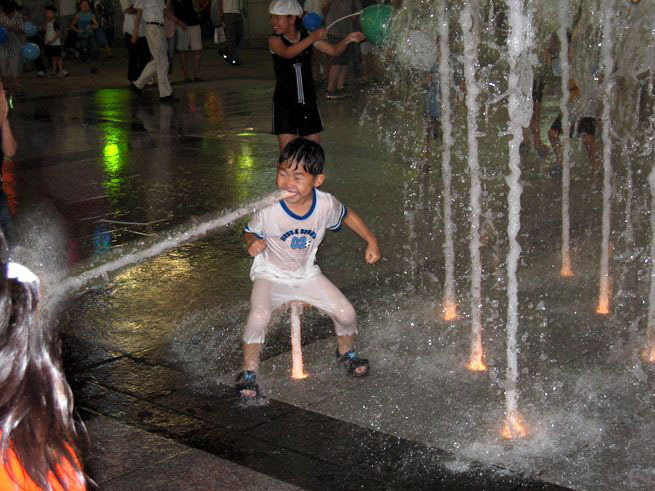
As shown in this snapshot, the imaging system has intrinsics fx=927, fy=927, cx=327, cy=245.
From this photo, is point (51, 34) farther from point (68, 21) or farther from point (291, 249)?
point (291, 249)

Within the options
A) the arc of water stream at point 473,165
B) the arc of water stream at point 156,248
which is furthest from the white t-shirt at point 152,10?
the arc of water stream at point 473,165

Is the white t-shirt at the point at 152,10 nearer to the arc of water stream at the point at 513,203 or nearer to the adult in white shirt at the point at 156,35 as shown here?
the adult in white shirt at the point at 156,35

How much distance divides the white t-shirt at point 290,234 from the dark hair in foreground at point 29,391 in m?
2.59

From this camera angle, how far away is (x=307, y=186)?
13.8ft

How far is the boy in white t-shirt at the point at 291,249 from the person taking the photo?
4.19m

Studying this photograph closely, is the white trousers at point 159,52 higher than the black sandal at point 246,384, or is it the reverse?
the white trousers at point 159,52

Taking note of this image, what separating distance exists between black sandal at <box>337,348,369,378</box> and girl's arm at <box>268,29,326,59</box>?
287 cm

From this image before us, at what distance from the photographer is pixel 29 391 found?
162 cm

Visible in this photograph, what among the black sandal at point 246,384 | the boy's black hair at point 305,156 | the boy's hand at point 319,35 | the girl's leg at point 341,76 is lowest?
the black sandal at point 246,384

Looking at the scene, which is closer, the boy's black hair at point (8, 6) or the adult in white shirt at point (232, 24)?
the boy's black hair at point (8, 6)

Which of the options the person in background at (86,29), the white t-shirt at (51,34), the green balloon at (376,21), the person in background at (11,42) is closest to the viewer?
the green balloon at (376,21)

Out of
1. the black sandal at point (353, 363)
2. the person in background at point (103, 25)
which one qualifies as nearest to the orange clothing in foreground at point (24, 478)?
the black sandal at point (353, 363)

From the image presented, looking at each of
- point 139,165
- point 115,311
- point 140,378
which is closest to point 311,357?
point 140,378

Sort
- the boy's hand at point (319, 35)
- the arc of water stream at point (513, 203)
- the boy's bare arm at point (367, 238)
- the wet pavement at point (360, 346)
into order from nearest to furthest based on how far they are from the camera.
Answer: the wet pavement at point (360, 346)
the arc of water stream at point (513, 203)
the boy's bare arm at point (367, 238)
the boy's hand at point (319, 35)
